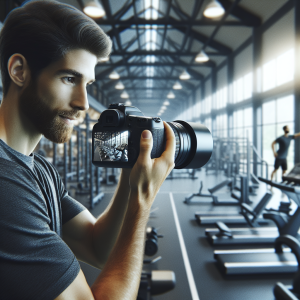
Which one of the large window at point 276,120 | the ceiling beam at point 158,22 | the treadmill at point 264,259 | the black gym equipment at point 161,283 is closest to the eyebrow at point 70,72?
the black gym equipment at point 161,283

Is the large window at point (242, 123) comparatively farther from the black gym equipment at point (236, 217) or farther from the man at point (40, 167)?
the man at point (40, 167)

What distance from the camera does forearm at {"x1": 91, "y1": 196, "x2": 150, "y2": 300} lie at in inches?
19.7

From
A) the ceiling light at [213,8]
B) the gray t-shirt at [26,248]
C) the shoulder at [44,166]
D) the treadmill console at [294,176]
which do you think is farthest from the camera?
the ceiling light at [213,8]

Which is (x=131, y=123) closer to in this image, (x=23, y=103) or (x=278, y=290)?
(x=23, y=103)

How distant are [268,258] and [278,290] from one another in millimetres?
467

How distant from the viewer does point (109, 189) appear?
5.56 meters

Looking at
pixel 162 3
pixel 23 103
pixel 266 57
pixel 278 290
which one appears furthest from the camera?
pixel 162 3

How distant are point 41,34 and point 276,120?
6.24 m

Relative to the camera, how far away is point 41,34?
22.4 inches

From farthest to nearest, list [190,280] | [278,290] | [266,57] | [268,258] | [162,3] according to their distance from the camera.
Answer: [162,3]
[266,57]
[268,258]
[190,280]
[278,290]

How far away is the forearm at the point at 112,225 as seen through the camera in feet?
2.55

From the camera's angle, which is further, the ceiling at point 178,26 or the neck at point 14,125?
the ceiling at point 178,26

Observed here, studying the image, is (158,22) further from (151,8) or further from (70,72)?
(70,72)

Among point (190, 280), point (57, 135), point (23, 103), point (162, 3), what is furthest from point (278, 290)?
point (162, 3)
